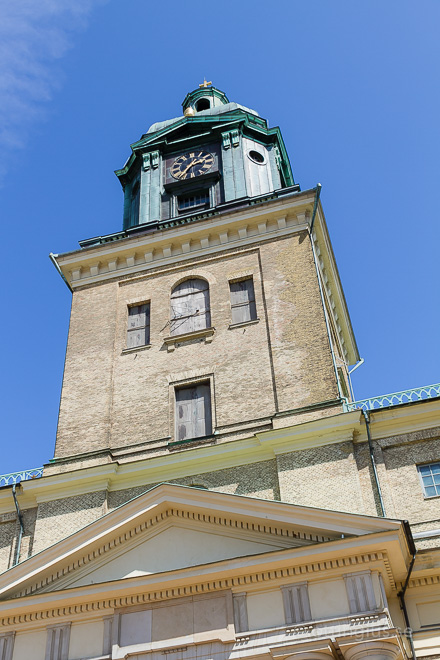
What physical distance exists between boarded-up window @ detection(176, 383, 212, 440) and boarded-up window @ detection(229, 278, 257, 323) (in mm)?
2505

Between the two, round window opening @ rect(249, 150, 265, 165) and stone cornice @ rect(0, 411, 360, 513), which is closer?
stone cornice @ rect(0, 411, 360, 513)

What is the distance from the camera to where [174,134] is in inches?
1223

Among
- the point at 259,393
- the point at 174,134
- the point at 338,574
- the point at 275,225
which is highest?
the point at 174,134

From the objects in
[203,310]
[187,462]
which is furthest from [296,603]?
[203,310]

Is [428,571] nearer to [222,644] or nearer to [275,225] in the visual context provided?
[222,644]

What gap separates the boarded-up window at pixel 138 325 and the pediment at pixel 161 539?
7.59 meters

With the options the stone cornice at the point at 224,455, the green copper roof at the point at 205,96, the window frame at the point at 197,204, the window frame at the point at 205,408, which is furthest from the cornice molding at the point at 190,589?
the green copper roof at the point at 205,96

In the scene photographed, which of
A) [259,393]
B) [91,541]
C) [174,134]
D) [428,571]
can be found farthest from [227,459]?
[174,134]

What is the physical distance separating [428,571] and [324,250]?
493 inches

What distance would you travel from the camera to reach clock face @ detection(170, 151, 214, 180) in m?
28.9

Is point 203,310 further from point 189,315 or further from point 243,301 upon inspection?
point 243,301

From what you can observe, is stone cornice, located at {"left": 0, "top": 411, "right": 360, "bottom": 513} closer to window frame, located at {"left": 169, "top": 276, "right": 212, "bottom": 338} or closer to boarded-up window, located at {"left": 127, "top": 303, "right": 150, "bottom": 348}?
window frame, located at {"left": 169, "top": 276, "right": 212, "bottom": 338}

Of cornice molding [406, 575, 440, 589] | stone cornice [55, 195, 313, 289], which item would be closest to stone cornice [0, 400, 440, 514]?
cornice molding [406, 575, 440, 589]

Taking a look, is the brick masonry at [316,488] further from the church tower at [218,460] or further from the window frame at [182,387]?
the window frame at [182,387]
